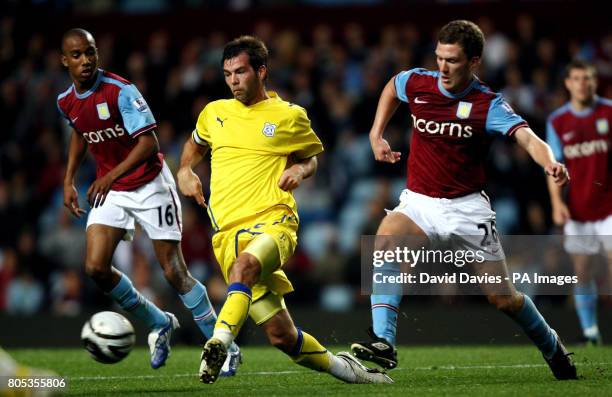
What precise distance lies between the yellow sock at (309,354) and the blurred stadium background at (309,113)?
17.0 feet

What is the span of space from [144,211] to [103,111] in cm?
79

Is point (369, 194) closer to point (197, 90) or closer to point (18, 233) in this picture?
point (197, 90)

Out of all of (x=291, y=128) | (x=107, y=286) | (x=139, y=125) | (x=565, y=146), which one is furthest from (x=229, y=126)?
(x=565, y=146)

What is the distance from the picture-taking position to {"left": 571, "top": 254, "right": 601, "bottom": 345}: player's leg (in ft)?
31.8

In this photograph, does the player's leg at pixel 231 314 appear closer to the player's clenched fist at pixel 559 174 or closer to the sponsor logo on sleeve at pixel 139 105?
the player's clenched fist at pixel 559 174

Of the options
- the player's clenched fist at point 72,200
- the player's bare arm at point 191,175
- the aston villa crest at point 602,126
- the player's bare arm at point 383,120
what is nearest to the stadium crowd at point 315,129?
the aston villa crest at point 602,126

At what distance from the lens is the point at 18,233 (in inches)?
547

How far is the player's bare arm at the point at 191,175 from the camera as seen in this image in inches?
244

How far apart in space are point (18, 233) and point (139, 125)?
22.9ft

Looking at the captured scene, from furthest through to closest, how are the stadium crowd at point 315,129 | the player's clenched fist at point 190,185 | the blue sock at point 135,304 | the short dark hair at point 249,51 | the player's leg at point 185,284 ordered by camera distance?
the stadium crowd at point 315,129, the player's leg at point 185,284, the blue sock at point 135,304, the short dark hair at point 249,51, the player's clenched fist at point 190,185

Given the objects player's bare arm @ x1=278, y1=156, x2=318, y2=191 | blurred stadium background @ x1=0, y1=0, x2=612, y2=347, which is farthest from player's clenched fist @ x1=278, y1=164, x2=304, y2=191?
blurred stadium background @ x1=0, y1=0, x2=612, y2=347

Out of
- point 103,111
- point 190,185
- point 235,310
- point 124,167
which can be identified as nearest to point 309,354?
point 235,310

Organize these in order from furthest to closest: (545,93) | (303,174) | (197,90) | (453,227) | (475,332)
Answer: (197,90), (545,93), (475,332), (453,227), (303,174)

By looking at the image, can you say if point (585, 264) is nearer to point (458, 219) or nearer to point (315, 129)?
point (458, 219)
